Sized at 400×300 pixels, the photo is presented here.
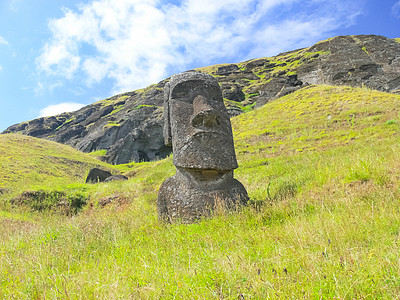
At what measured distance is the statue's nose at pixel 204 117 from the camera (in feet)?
15.1

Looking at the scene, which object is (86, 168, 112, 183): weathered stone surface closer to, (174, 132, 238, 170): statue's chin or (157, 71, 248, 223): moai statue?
(157, 71, 248, 223): moai statue

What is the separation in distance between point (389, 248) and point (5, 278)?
3569mm

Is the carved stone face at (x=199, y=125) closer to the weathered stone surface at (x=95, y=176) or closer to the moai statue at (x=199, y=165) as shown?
the moai statue at (x=199, y=165)

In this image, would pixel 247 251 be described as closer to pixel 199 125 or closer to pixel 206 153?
pixel 206 153

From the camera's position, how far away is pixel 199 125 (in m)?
4.68

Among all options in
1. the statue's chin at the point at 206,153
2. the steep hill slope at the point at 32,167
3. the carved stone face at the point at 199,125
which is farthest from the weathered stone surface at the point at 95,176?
the statue's chin at the point at 206,153

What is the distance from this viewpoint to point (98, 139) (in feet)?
161

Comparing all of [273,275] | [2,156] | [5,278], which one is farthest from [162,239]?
[2,156]

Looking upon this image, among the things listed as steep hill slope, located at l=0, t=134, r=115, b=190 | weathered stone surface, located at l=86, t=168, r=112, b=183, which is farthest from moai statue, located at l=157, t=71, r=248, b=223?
weathered stone surface, located at l=86, t=168, r=112, b=183

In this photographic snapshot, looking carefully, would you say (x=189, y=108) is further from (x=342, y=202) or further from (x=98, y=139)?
(x=98, y=139)

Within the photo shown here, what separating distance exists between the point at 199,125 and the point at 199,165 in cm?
77

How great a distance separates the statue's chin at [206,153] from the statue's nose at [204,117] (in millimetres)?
215

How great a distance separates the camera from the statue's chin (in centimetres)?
442

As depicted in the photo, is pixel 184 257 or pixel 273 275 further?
pixel 184 257
